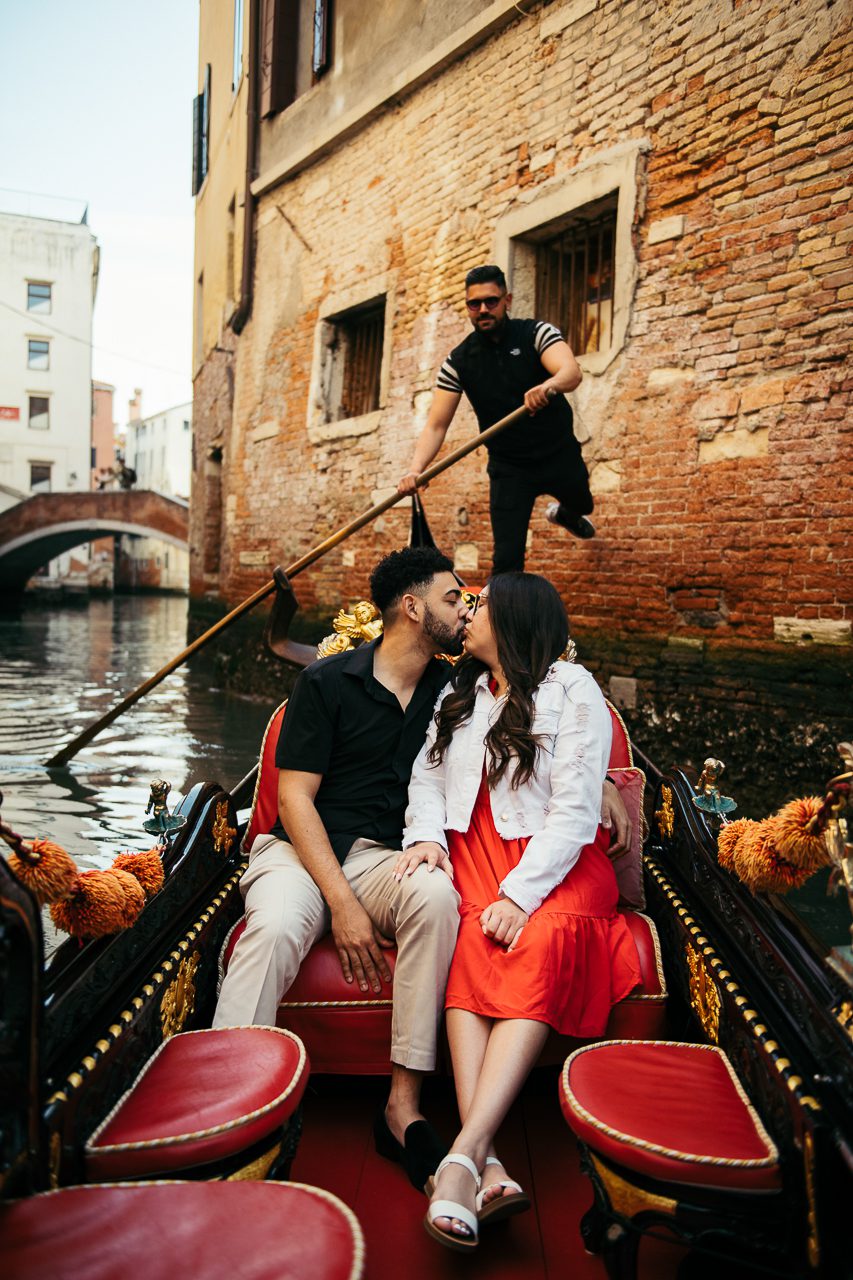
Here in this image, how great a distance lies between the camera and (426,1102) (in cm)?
207

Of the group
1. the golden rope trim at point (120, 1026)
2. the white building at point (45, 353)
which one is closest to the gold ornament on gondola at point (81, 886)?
the golden rope trim at point (120, 1026)

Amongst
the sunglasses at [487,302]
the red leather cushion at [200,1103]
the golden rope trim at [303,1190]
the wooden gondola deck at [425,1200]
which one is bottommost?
the wooden gondola deck at [425,1200]

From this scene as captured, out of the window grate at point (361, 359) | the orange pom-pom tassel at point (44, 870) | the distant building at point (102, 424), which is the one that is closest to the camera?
the orange pom-pom tassel at point (44, 870)

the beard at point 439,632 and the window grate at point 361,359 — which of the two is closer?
the beard at point 439,632

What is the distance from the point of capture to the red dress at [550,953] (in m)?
1.78

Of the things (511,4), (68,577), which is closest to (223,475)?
(511,4)

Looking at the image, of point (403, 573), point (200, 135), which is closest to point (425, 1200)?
A: point (403, 573)

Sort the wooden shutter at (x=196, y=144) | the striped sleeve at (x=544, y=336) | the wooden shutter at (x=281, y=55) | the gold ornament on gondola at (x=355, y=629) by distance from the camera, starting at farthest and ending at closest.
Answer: the wooden shutter at (x=196, y=144)
the wooden shutter at (x=281, y=55)
the striped sleeve at (x=544, y=336)
the gold ornament on gondola at (x=355, y=629)

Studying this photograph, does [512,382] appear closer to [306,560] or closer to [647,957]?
[306,560]

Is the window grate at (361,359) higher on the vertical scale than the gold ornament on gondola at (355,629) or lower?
higher

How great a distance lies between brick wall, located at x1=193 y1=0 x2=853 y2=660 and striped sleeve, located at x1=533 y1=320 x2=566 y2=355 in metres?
1.37

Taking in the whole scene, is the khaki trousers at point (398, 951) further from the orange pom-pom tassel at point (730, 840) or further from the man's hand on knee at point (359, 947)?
the orange pom-pom tassel at point (730, 840)

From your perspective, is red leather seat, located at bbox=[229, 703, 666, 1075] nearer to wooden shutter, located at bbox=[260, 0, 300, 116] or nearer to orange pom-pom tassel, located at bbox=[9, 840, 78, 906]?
orange pom-pom tassel, located at bbox=[9, 840, 78, 906]

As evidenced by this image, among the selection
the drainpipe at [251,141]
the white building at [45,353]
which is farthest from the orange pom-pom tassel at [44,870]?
the white building at [45,353]
